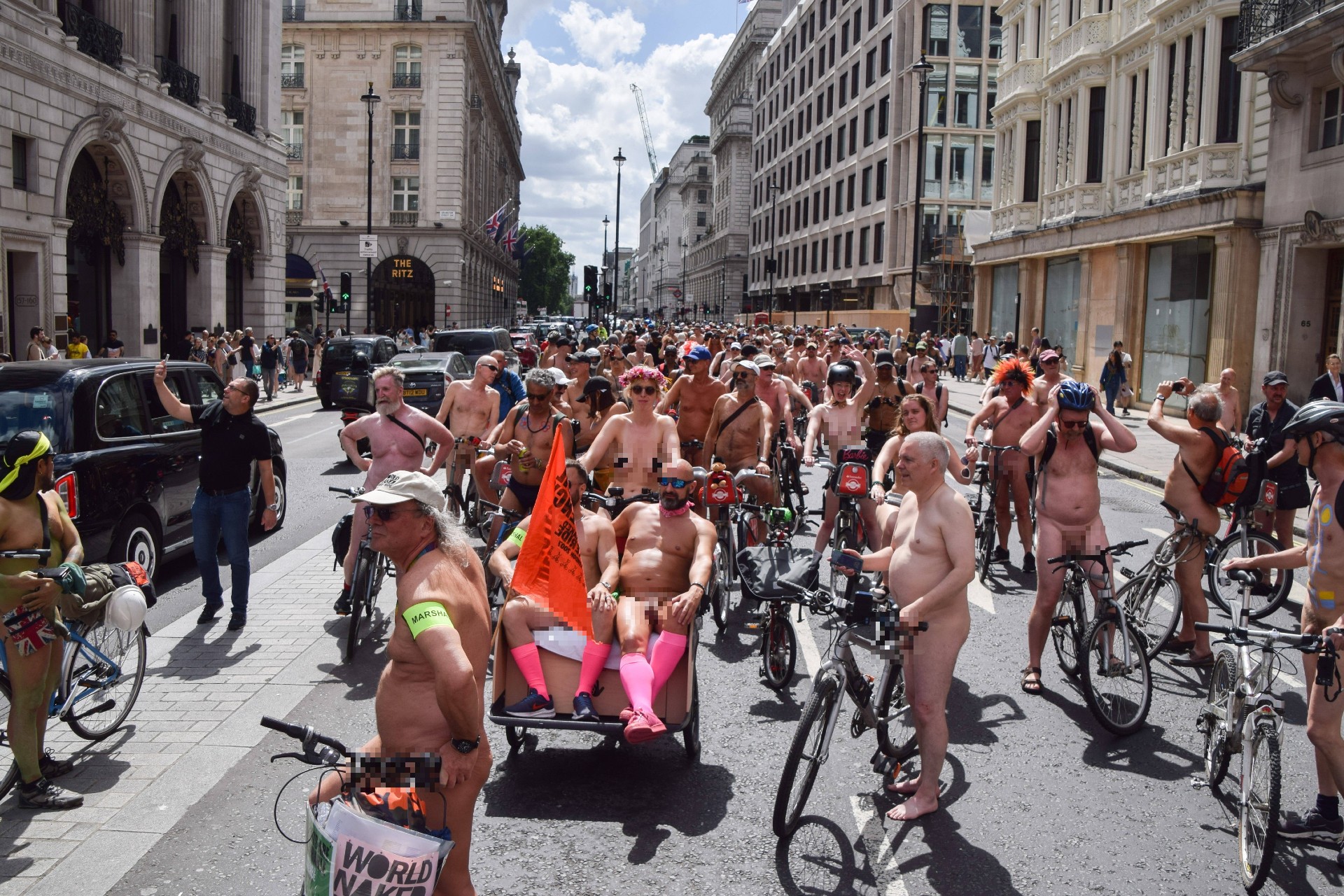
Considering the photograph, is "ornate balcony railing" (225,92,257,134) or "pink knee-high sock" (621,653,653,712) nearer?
"pink knee-high sock" (621,653,653,712)

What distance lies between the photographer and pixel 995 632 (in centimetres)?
876

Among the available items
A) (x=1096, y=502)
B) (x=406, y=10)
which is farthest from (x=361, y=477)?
(x=406, y=10)

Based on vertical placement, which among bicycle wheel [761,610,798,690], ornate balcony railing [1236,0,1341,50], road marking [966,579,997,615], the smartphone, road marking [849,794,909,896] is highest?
ornate balcony railing [1236,0,1341,50]

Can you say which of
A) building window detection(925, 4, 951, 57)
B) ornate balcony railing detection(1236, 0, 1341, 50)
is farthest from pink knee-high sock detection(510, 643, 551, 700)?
building window detection(925, 4, 951, 57)

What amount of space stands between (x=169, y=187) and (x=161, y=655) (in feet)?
94.2

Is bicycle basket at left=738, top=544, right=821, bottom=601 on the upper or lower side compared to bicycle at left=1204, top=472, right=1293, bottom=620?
upper

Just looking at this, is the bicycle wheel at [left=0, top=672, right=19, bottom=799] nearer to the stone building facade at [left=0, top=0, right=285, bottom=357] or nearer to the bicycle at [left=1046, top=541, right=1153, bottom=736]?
the bicycle at [left=1046, top=541, right=1153, bottom=736]

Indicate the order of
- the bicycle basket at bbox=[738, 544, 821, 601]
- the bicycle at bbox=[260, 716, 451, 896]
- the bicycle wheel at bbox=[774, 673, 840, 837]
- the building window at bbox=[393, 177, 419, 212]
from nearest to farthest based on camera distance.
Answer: the bicycle at bbox=[260, 716, 451, 896] < the bicycle wheel at bbox=[774, 673, 840, 837] < the bicycle basket at bbox=[738, 544, 821, 601] < the building window at bbox=[393, 177, 419, 212]

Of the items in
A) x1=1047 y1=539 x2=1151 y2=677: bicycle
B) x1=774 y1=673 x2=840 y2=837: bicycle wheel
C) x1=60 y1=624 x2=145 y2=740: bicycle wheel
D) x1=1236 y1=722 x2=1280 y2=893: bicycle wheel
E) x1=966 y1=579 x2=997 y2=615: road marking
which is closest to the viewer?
x1=1236 y1=722 x2=1280 y2=893: bicycle wheel

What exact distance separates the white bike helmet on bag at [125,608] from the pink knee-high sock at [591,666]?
7.44 feet

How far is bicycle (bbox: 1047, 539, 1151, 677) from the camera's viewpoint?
6898mm

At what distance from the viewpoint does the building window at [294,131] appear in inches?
2324

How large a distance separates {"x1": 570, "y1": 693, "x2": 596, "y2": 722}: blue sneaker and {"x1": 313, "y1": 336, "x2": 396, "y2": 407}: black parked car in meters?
23.1

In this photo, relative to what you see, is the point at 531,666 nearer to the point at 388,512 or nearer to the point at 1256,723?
the point at 388,512
